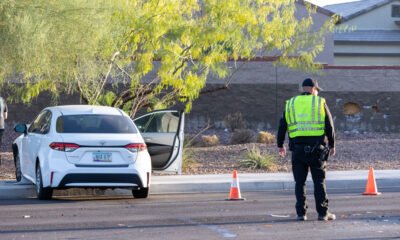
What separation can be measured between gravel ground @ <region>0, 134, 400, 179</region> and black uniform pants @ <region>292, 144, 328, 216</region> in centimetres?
750

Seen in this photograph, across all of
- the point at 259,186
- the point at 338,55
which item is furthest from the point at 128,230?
the point at 338,55

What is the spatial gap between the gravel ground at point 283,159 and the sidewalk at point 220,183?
4.79 feet

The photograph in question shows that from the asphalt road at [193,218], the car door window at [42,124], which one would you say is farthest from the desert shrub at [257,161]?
the car door window at [42,124]

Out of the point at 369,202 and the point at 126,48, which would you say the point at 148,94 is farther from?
the point at 369,202

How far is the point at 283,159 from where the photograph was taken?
21172 millimetres

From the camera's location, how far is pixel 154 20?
18.5m

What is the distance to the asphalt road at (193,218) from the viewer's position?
35.3 ft

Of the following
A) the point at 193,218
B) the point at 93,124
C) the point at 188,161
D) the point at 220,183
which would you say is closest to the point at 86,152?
the point at 93,124

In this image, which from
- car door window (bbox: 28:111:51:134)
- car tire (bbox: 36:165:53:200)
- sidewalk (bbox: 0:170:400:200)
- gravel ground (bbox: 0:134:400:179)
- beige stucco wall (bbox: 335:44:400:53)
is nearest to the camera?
car tire (bbox: 36:165:53:200)

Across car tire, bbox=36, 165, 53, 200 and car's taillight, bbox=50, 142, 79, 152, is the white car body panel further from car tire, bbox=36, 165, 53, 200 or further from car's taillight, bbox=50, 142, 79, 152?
car tire, bbox=36, 165, 53, 200

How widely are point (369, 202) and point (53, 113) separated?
5252 millimetres

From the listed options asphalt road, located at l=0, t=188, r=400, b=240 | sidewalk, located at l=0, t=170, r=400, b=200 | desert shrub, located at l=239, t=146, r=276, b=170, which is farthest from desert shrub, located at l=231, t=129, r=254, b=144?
asphalt road, located at l=0, t=188, r=400, b=240

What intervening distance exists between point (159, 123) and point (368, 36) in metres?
25.7

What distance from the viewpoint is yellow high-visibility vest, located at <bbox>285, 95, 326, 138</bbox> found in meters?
11.8
